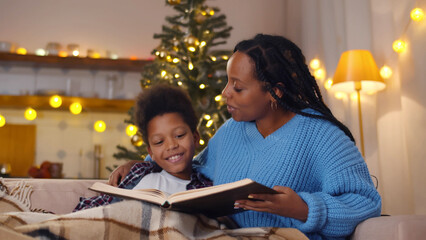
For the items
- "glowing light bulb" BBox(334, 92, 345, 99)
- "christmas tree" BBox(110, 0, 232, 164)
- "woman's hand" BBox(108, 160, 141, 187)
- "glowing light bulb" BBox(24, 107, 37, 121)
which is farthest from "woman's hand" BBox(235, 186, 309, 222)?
"glowing light bulb" BBox(24, 107, 37, 121)

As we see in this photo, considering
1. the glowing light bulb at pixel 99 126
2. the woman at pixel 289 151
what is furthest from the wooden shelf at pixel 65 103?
the woman at pixel 289 151

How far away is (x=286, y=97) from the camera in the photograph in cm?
123

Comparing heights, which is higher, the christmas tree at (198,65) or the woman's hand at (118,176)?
the christmas tree at (198,65)

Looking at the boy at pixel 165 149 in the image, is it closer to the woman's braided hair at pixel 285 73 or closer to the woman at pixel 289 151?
the woman at pixel 289 151

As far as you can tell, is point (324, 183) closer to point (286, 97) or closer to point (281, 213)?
point (281, 213)

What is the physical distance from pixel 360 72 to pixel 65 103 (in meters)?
2.97

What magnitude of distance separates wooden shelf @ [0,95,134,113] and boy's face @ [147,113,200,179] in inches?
121

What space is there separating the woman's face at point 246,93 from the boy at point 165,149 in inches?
10.8

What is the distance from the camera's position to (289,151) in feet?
3.76

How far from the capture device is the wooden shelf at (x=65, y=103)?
4445mm

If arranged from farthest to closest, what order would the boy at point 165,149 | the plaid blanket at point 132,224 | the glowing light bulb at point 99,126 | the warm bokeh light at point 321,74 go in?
the glowing light bulb at point 99,126 → the warm bokeh light at point 321,74 → the boy at point 165,149 → the plaid blanket at point 132,224

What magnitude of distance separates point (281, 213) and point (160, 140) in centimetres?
59

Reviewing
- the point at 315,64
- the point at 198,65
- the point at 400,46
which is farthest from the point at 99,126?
the point at 400,46

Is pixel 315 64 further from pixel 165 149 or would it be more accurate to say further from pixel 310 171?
pixel 310 171
